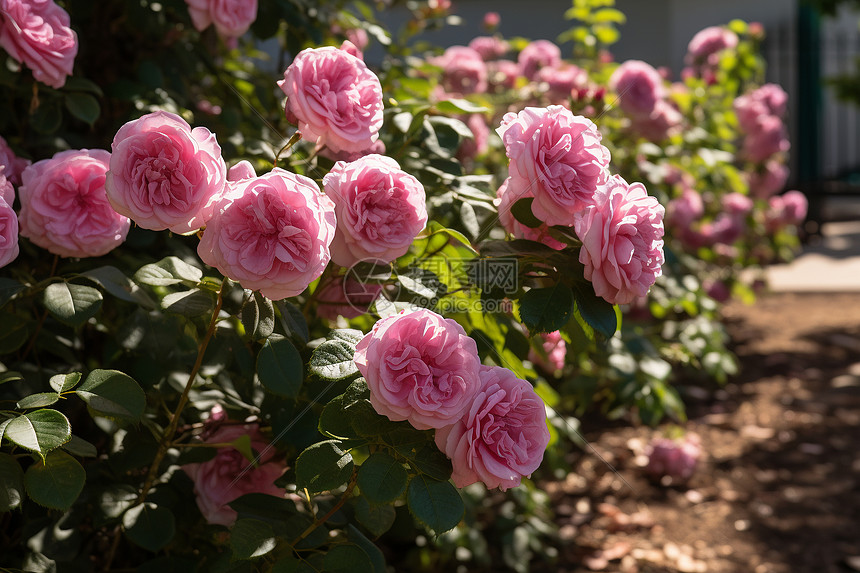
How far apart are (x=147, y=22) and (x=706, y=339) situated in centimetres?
248

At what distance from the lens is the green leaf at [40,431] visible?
1.00 metres

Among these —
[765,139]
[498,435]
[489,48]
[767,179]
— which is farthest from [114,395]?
[767,179]

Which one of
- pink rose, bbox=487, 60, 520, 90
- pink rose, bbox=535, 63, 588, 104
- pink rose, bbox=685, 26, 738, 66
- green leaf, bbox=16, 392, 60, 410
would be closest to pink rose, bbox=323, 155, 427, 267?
green leaf, bbox=16, 392, 60, 410

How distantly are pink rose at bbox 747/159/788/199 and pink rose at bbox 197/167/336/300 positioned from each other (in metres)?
4.20

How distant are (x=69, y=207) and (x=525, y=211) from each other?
723 mm

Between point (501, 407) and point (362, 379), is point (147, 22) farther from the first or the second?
point (501, 407)

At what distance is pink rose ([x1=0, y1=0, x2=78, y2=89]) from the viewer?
1.40 m

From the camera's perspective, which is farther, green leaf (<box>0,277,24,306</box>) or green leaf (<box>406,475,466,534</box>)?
green leaf (<box>0,277,24,306</box>)

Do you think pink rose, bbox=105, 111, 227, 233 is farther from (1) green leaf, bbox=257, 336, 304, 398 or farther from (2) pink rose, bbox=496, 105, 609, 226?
(2) pink rose, bbox=496, 105, 609, 226

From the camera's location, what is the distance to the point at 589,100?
2.18m

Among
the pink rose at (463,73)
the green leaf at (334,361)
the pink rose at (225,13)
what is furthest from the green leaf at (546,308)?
the pink rose at (463,73)

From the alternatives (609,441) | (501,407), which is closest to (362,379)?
(501,407)

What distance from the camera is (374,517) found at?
127 cm

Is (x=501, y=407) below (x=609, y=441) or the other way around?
the other way around
